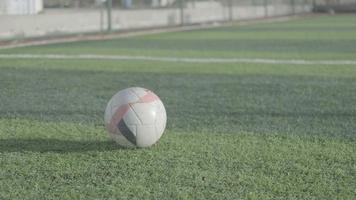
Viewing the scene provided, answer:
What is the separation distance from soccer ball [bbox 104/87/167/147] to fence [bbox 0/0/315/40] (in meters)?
11.7

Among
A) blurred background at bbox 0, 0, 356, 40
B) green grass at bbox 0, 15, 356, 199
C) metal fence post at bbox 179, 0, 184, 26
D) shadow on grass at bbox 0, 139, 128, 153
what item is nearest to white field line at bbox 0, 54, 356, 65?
green grass at bbox 0, 15, 356, 199

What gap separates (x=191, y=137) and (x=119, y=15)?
16.6 m

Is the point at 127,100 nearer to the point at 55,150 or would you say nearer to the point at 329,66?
the point at 55,150

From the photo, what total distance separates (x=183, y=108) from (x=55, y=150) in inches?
77.3

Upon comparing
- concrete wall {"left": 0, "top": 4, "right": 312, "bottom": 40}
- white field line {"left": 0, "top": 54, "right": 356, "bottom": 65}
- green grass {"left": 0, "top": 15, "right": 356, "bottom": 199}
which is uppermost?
concrete wall {"left": 0, "top": 4, "right": 312, "bottom": 40}

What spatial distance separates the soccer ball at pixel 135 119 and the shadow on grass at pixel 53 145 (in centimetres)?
24

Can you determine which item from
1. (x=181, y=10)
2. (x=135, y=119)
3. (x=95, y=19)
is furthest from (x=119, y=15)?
(x=135, y=119)

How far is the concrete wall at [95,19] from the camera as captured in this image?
15.7m

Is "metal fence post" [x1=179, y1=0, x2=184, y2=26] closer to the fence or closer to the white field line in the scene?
the fence

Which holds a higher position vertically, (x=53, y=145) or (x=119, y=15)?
(x=119, y=15)

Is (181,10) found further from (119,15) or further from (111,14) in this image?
(111,14)

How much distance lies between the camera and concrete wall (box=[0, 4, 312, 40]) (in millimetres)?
15697

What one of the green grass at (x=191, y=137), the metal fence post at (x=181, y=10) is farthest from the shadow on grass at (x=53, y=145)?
the metal fence post at (x=181, y=10)

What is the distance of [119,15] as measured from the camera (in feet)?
68.1
